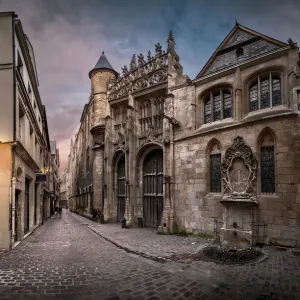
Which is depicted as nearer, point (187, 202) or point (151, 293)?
point (151, 293)

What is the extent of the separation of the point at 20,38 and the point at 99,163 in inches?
462

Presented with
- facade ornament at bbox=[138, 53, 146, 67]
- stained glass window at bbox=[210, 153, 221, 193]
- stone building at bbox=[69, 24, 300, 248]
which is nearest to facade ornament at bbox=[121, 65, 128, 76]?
stone building at bbox=[69, 24, 300, 248]

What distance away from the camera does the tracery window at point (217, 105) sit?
1181 centimetres

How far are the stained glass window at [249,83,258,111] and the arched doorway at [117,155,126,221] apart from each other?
32.3ft

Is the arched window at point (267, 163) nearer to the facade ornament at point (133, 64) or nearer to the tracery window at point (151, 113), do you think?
the tracery window at point (151, 113)

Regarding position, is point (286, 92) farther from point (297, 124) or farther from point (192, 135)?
point (192, 135)

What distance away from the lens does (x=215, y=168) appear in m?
11.8

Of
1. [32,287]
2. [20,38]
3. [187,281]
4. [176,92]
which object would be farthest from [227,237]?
[20,38]

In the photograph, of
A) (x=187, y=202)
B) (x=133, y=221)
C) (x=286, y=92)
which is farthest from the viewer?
(x=133, y=221)

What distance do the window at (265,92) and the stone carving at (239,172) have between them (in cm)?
165

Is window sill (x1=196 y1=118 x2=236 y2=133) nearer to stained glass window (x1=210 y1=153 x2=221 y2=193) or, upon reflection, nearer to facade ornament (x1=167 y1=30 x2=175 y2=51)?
stained glass window (x1=210 y1=153 x2=221 y2=193)

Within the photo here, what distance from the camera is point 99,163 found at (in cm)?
2162

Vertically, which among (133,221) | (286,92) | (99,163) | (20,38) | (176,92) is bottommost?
(133,221)

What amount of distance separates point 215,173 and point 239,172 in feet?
5.53
